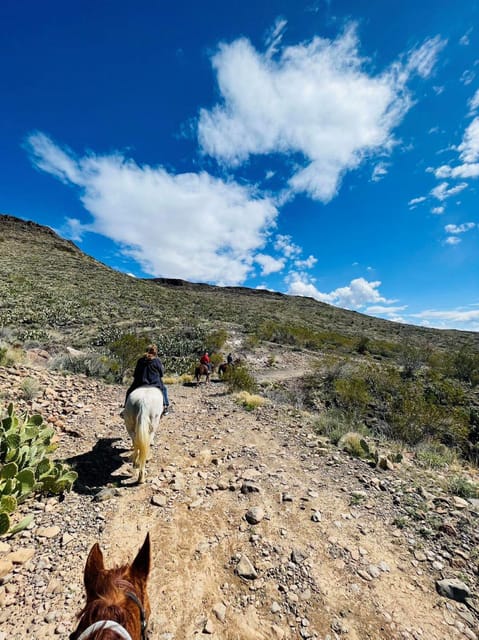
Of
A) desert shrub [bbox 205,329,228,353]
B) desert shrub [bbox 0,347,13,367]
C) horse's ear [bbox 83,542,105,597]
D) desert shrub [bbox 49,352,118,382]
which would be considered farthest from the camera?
desert shrub [bbox 205,329,228,353]

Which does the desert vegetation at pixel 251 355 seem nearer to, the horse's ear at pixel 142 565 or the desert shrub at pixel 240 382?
the desert shrub at pixel 240 382

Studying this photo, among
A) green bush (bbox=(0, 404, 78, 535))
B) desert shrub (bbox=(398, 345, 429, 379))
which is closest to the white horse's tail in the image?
green bush (bbox=(0, 404, 78, 535))

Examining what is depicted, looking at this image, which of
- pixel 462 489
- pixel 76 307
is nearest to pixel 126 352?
pixel 462 489

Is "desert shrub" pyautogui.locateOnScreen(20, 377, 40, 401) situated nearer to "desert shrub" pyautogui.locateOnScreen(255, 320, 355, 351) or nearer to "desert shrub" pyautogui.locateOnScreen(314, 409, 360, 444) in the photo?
"desert shrub" pyautogui.locateOnScreen(314, 409, 360, 444)

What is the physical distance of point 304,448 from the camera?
627 centimetres

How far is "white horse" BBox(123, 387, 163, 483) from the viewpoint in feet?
15.4

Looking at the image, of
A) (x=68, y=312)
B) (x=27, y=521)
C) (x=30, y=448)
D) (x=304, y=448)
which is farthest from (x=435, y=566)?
(x=68, y=312)

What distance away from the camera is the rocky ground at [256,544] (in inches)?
104

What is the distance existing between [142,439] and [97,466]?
1123mm

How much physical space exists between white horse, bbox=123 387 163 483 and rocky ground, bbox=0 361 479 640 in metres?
0.43

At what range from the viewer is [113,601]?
4.66ft

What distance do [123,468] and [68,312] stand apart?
22.2 m

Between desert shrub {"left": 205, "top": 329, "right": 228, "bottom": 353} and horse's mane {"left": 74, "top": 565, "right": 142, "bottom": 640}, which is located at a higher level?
desert shrub {"left": 205, "top": 329, "right": 228, "bottom": 353}

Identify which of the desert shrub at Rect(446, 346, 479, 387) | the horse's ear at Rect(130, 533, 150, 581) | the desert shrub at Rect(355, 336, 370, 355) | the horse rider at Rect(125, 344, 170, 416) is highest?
the desert shrub at Rect(355, 336, 370, 355)
